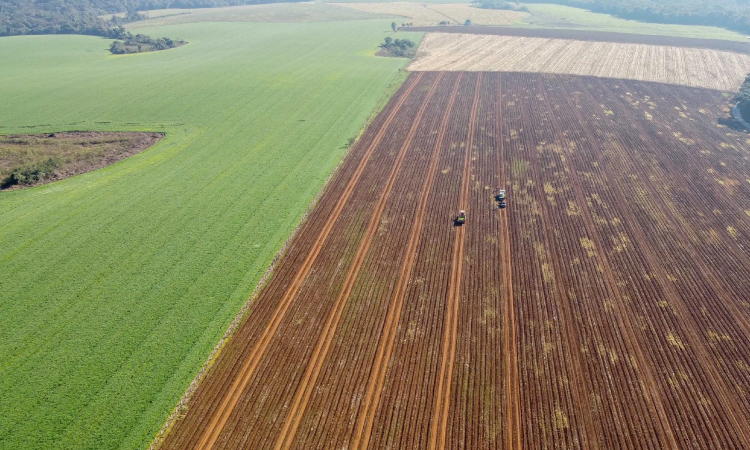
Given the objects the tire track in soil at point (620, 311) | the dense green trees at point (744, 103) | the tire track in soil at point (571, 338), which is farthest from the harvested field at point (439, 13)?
the tire track in soil at point (571, 338)

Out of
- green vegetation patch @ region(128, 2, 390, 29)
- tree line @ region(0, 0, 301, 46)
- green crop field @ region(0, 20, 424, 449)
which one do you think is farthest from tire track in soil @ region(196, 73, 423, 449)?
green vegetation patch @ region(128, 2, 390, 29)

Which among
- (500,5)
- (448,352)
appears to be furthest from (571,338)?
(500,5)

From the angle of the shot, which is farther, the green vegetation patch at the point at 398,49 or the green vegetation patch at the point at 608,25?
the green vegetation patch at the point at 608,25

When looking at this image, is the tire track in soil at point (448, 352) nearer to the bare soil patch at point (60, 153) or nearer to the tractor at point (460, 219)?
the tractor at point (460, 219)

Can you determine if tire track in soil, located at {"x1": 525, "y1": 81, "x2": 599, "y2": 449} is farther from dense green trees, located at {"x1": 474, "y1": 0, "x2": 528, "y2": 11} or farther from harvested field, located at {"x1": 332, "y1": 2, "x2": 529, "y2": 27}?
dense green trees, located at {"x1": 474, "y1": 0, "x2": 528, "y2": 11}

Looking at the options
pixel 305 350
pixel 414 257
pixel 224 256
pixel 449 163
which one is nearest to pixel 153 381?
pixel 305 350

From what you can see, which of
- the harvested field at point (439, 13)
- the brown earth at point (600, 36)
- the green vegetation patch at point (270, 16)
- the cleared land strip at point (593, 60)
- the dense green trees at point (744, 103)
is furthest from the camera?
the green vegetation patch at point (270, 16)
